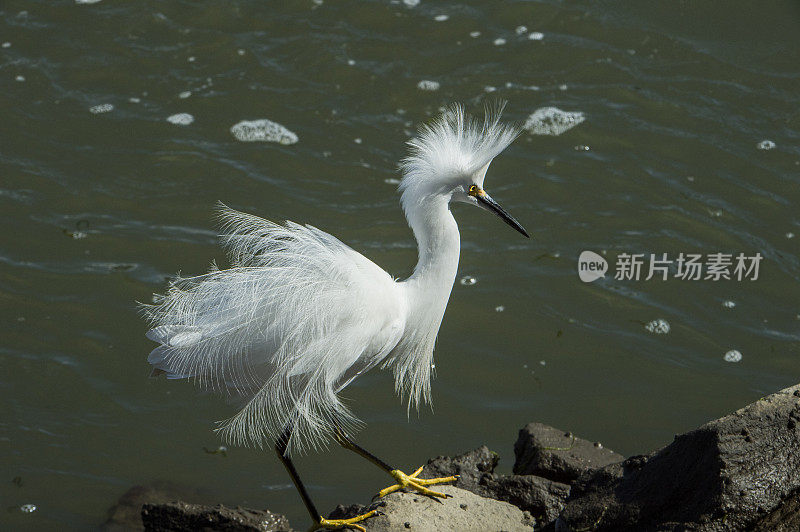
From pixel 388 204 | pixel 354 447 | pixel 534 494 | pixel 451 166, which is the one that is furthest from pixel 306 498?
pixel 388 204

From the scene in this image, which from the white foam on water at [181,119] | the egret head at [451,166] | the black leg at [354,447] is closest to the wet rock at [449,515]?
the black leg at [354,447]

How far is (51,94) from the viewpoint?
7.94m

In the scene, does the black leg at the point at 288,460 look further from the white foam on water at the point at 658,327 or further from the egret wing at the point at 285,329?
the white foam on water at the point at 658,327

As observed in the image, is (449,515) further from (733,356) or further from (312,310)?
(733,356)

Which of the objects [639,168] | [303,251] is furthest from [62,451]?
[639,168]

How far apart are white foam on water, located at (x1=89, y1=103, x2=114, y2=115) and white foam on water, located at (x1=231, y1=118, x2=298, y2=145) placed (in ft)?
4.11

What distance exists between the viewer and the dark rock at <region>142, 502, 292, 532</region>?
390 cm

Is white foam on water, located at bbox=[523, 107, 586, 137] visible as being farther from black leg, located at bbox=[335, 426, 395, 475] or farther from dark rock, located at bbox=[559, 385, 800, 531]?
dark rock, located at bbox=[559, 385, 800, 531]

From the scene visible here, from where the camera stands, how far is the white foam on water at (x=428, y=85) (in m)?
7.97

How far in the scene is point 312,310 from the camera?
3877 millimetres

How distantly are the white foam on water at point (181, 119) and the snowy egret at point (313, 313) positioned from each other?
3694 mm

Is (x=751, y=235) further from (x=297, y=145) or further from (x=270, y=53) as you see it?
(x=270, y=53)

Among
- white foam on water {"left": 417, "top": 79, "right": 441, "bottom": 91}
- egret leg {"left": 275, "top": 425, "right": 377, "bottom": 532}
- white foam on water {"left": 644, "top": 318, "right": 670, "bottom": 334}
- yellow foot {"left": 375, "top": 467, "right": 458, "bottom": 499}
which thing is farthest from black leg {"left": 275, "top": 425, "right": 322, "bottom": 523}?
white foam on water {"left": 417, "top": 79, "right": 441, "bottom": 91}

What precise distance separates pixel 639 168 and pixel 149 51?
505 centimetres
